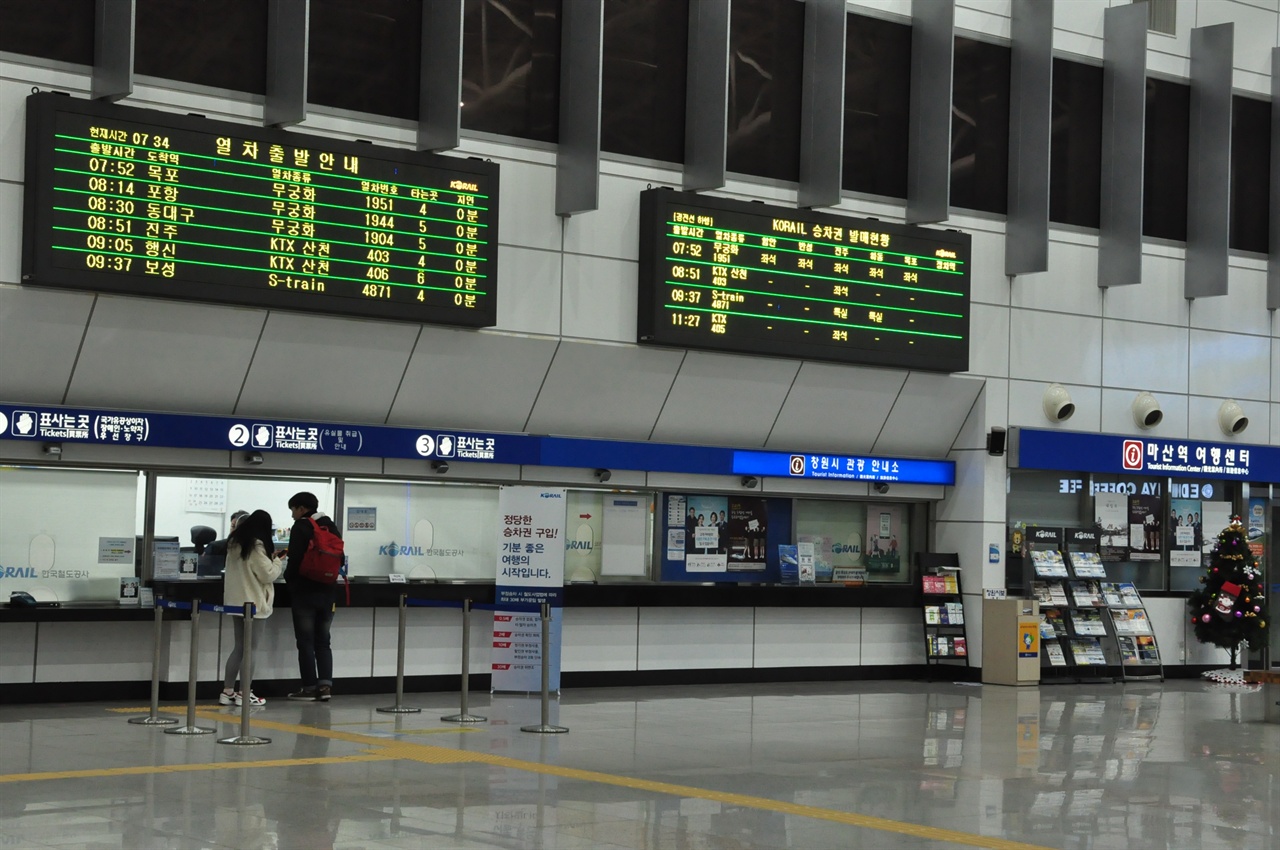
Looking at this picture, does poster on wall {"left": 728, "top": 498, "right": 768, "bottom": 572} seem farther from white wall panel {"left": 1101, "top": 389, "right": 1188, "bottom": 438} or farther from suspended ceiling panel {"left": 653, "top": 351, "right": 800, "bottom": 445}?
white wall panel {"left": 1101, "top": 389, "right": 1188, "bottom": 438}

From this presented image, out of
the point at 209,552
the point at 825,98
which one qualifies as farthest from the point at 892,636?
the point at 209,552

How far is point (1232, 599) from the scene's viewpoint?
Result: 1897 cm

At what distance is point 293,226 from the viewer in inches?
524

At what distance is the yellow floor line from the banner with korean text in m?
2.56

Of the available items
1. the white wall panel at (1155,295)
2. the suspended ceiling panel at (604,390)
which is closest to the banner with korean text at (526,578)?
the suspended ceiling panel at (604,390)

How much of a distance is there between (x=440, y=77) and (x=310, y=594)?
4704 mm

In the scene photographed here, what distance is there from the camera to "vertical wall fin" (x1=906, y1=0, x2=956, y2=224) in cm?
1695

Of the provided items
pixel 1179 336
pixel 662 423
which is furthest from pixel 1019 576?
pixel 662 423

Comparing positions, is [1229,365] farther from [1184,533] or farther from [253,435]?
[253,435]

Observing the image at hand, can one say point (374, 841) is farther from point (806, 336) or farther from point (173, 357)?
point (806, 336)

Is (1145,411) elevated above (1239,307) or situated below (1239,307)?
below

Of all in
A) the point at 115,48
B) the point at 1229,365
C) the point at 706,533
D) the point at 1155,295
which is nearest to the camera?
the point at 115,48

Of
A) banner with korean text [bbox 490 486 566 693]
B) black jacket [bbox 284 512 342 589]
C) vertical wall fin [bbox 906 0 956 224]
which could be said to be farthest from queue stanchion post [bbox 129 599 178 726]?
vertical wall fin [bbox 906 0 956 224]

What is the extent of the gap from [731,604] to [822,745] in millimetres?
5037
